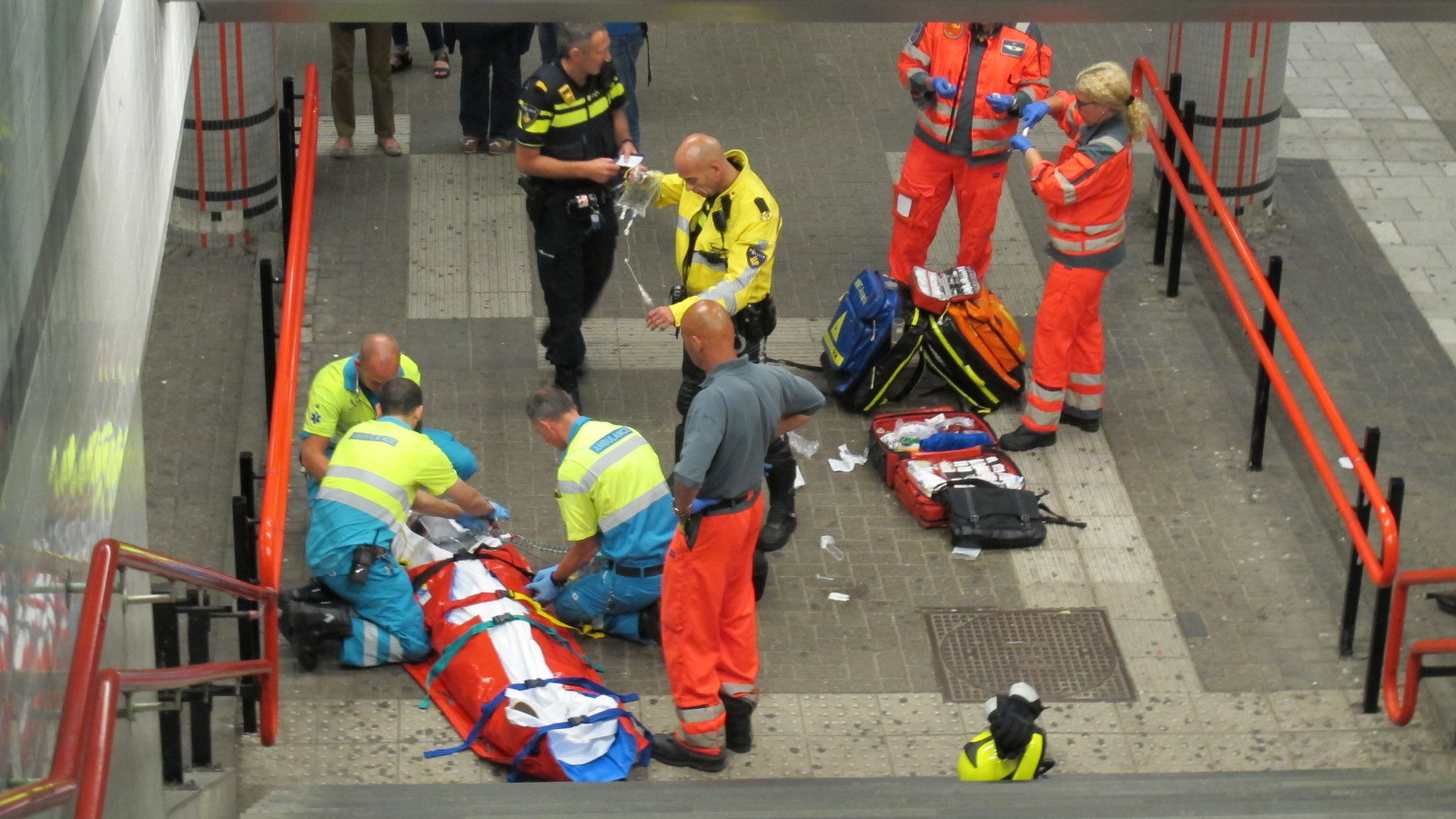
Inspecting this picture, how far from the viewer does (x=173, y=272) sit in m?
11.2

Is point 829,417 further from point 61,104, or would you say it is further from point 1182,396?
point 61,104

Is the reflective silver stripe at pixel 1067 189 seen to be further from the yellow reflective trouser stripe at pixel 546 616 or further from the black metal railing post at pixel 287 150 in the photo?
the black metal railing post at pixel 287 150

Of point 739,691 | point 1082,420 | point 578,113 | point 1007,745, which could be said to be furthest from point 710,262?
point 1007,745

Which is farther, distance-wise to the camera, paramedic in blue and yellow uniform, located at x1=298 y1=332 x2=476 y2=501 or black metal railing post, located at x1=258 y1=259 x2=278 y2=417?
black metal railing post, located at x1=258 y1=259 x2=278 y2=417

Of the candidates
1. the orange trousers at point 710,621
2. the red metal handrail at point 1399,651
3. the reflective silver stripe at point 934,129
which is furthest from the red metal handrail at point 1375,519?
the orange trousers at point 710,621

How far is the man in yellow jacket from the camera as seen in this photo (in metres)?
8.69

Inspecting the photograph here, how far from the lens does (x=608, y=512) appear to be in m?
7.80

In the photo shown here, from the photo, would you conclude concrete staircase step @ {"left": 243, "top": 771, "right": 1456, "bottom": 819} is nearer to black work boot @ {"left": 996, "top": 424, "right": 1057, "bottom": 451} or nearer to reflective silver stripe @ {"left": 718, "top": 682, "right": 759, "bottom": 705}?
reflective silver stripe @ {"left": 718, "top": 682, "right": 759, "bottom": 705}

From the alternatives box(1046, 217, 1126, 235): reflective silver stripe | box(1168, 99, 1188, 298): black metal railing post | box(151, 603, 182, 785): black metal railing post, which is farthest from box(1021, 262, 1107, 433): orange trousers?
box(151, 603, 182, 785): black metal railing post

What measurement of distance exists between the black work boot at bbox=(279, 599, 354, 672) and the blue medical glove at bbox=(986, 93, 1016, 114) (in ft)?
13.6

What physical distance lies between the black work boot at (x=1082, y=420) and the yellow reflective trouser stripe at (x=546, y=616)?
2885 millimetres

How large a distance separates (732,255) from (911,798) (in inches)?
124

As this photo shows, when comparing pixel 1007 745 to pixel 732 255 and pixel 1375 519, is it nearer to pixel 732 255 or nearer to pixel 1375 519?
pixel 732 255

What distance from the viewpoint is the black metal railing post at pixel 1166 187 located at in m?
10.9
